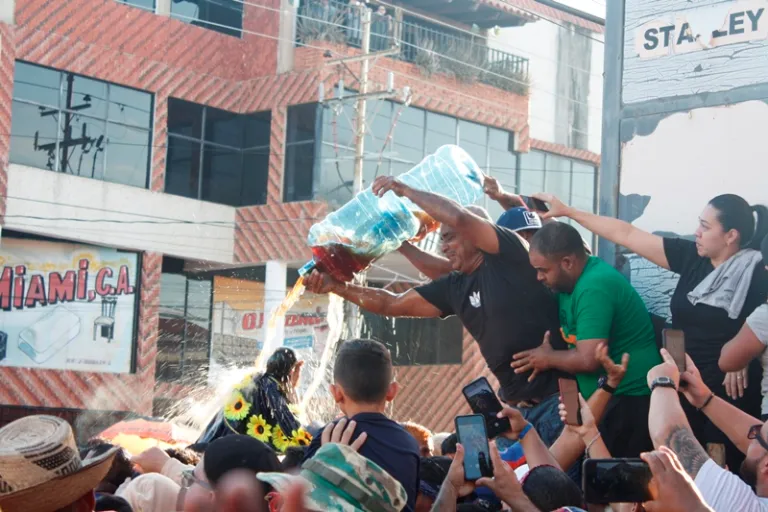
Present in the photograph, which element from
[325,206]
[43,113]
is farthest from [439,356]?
[43,113]

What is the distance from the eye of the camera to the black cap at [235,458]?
3826 mm

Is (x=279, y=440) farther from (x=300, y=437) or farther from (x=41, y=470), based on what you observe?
(x=41, y=470)

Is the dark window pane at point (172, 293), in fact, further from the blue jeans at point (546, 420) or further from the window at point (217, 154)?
the blue jeans at point (546, 420)

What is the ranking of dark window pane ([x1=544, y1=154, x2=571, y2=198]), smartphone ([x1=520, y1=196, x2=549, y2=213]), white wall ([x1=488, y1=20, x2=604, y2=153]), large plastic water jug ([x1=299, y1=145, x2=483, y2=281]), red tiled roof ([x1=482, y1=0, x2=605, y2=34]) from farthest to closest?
white wall ([x1=488, y1=20, x2=604, y2=153])
dark window pane ([x1=544, y1=154, x2=571, y2=198])
red tiled roof ([x1=482, y1=0, x2=605, y2=34])
large plastic water jug ([x1=299, y1=145, x2=483, y2=281])
smartphone ([x1=520, y1=196, x2=549, y2=213])

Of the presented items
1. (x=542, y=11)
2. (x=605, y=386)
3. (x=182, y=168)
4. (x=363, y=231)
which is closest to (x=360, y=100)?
(x=182, y=168)

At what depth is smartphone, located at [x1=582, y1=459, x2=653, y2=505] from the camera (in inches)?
133

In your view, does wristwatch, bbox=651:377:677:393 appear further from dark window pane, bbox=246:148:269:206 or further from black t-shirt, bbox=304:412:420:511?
dark window pane, bbox=246:148:269:206

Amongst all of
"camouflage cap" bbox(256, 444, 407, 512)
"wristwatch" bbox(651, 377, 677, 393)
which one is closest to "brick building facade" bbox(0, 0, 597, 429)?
"wristwatch" bbox(651, 377, 677, 393)

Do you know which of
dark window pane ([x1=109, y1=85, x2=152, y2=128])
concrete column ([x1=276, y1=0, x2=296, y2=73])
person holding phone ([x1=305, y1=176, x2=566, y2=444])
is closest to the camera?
person holding phone ([x1=305, y1=176, x2=566, y2=444])

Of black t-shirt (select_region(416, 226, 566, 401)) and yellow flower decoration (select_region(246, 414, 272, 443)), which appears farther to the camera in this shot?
yellow flower decoration (select_region(246, 414, 272, 443))

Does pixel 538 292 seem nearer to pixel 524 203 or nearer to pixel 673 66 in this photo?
pixel 524 203

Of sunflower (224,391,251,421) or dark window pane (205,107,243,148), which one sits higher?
dark window pane (205,107,243,148)

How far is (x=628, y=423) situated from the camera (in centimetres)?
570

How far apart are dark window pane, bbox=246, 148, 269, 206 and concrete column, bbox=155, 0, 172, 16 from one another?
386 centimetres
